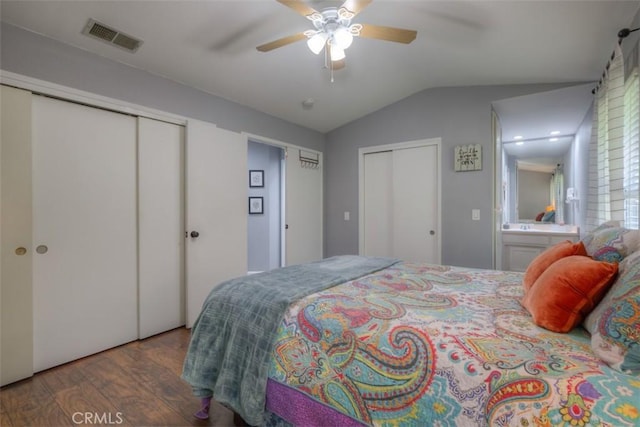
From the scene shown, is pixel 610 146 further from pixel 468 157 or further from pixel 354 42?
pixel 354 42

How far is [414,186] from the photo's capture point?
12.5 ft

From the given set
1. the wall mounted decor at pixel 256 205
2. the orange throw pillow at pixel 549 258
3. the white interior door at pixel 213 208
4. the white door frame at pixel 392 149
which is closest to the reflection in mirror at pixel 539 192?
the white door frame at pixel 392 149

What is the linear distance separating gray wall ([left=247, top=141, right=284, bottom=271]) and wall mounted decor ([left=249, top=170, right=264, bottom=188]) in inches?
2.1

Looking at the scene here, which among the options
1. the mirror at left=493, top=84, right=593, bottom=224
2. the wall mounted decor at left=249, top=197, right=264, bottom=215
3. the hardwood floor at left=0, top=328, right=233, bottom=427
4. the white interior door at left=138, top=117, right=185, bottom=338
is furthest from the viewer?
the wall mounted decor at left=249, top=197, right=264, bottom=215

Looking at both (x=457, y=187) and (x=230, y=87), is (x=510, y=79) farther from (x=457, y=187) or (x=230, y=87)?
(x=230, y=87)

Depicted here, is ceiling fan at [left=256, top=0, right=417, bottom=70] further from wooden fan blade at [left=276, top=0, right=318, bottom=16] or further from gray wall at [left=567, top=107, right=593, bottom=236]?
gray wall at [left=567, top=107, right=593, bottom=236]

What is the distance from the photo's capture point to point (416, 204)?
3793 millimetres

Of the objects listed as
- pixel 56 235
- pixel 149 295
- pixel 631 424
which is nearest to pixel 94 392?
pixel 149 295

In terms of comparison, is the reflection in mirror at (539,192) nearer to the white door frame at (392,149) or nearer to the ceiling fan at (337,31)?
the white door frame at (392,149)

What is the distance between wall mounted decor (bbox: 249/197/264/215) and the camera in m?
4.95

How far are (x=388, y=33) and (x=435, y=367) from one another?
6.25ft

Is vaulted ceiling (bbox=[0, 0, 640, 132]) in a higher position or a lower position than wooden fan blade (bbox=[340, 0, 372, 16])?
higher

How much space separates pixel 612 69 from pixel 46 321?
4369 mm

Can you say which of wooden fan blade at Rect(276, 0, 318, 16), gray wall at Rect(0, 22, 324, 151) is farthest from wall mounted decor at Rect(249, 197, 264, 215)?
wooden fan blade at Rect(276, 0, 318, 16)
